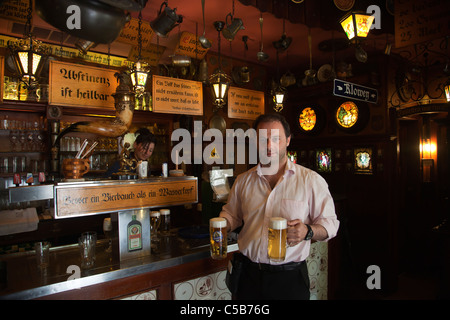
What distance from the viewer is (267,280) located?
1785 millimetres

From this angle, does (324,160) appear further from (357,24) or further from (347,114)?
(357,24)

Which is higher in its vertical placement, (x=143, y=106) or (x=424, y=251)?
(x=143, y=106)

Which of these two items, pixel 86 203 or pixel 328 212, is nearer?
pixel 328 212

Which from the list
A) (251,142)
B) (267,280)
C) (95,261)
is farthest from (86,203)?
(251,142)

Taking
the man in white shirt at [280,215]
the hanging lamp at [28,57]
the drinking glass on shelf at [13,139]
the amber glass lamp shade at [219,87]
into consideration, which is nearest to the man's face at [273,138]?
the man in white shirt at [280,215]

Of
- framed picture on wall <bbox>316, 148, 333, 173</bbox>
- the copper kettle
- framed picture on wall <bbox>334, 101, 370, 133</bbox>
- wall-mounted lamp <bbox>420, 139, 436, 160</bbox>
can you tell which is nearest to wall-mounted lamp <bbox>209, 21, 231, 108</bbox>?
the copper kettle

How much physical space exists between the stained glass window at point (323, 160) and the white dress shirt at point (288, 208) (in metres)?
4.34

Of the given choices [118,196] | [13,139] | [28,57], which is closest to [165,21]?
[28,57]

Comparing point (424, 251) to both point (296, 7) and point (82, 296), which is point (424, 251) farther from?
point (82, 296)

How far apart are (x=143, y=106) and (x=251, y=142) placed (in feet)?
7.13

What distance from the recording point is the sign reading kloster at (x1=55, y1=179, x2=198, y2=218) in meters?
1.90

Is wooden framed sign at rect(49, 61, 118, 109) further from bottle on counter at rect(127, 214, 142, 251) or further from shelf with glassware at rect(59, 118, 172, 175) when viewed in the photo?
shelf with glassware at rect(59, 118, 172, 175)

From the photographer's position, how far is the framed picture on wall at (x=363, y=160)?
5258 mm

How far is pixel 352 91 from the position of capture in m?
3.71
